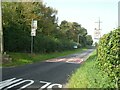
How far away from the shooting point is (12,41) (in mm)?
45750

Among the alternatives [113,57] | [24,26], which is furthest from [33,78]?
[24,26]

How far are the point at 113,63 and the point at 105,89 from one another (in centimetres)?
182

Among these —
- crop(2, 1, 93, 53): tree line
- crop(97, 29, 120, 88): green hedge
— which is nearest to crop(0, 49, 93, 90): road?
crop(97, 29, 120, 88): green hedge

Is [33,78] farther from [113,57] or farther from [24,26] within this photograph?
[24,26]

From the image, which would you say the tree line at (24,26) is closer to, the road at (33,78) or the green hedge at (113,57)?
the road at (33,78)

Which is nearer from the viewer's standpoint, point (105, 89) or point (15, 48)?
point (105, 89)

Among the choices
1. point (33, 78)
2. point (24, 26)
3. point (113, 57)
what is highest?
point (24, 26)

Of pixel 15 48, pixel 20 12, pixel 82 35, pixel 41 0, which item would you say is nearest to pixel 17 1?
pixel 20 12

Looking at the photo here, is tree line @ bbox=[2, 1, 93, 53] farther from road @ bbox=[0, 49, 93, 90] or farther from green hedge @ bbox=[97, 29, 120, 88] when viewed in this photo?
green hedge @ bbox=[97, 29, 120, 88]

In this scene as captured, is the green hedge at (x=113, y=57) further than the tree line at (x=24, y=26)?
No

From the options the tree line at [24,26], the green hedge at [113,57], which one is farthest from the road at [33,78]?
the tree line at [24,26]

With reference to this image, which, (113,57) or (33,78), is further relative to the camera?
(33,78)

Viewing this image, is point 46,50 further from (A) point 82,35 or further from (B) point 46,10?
(A) point 82,35

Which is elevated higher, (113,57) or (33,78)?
(113,57)
